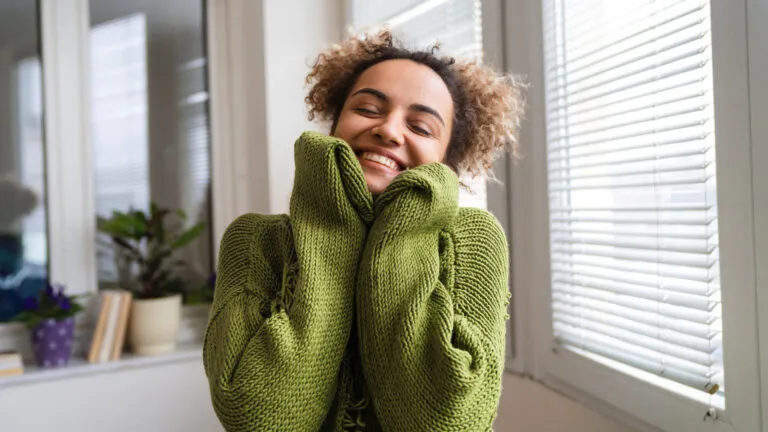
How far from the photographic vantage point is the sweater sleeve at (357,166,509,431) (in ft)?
2.06

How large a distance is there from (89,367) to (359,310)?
4.54 feet

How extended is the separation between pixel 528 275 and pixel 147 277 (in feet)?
4.11

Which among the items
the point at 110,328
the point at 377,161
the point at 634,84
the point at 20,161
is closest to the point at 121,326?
Result: the point at 110,328

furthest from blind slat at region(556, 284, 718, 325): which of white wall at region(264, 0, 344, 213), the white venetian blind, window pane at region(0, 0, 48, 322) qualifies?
window pane at region(0, 0, 48, 322)

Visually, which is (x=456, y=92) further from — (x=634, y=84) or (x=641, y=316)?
(x=641, y=316)

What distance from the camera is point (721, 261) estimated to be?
0.90m

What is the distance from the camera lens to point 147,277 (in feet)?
6.32

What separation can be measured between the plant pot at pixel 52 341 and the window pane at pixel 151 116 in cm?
27

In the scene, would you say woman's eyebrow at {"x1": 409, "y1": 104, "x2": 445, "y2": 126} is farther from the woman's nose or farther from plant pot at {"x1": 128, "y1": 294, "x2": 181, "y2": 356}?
plant pot at {"x1": 128, "y1": 294, "x2": 181, "y2": 356}

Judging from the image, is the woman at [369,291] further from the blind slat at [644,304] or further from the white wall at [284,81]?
the white wall at [284,81]

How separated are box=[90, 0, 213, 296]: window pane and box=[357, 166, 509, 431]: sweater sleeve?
1578 mm

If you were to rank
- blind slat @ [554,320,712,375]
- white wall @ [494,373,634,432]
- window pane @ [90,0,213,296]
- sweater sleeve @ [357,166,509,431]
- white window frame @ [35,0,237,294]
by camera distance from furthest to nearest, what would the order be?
1. window pane @ [90,0,213,296]
2. white window frame @ [35,0,237,294]
3. white wall @ [494,373,634,432]
4. blind slat @ [554,320,712,375]
5. sweater sleeve @ [357,166,509,431]

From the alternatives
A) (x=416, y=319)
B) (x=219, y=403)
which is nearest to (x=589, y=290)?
(x=416, y=319)

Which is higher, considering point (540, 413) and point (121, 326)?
point (121, 326)
